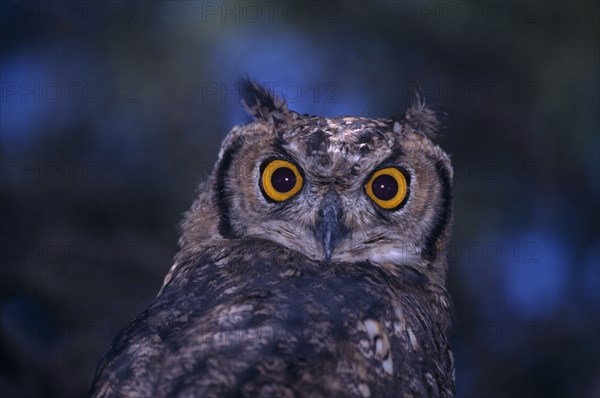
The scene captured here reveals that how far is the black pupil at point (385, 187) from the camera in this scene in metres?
3.06

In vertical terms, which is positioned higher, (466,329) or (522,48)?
(522,48)

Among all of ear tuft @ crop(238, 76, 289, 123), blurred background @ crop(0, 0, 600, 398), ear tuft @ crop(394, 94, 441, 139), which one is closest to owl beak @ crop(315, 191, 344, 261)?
A: ear tuft @ crop(238, 76, 289, 123)

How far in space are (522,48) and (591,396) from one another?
2.68 meters

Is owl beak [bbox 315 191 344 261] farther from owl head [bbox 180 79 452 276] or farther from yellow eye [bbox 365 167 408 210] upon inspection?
yellow eye [bbox 365 167 408 210]

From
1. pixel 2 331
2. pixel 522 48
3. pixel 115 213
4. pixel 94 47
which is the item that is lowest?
pixel 2 331

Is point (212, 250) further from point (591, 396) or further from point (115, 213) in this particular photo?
point (591, 396)

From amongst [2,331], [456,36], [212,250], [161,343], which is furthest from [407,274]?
[456,36]

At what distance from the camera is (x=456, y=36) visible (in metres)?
6.16

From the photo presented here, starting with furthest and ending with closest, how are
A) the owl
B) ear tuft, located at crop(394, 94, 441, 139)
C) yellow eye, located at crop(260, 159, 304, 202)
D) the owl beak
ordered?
ear tuft, located at crop(394, 94, 441, 139) < yellow eye, located at crop(260, 159, 304, 202) < the owl beak < the owl

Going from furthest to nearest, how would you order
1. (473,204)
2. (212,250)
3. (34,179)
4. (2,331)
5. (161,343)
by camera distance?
(473,204) → (34,179) → (2,331) → (212,250) → (161,343)

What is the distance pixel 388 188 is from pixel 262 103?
25.8 inches

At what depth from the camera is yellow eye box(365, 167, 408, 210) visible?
3045 mm

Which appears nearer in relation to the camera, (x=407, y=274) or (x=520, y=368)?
(x=407, y=274)

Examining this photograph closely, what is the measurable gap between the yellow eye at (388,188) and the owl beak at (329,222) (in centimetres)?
15
